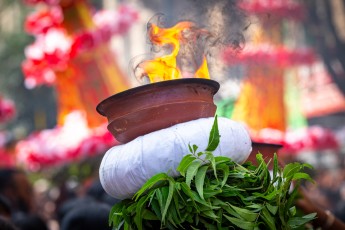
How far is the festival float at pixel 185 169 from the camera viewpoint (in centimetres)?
228

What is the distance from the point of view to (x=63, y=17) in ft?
27.9

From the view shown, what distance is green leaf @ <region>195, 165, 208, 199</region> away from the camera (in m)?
2.26

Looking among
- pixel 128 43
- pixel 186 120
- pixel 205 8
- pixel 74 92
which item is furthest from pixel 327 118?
pixel 186 120

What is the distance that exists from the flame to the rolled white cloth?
0.37m

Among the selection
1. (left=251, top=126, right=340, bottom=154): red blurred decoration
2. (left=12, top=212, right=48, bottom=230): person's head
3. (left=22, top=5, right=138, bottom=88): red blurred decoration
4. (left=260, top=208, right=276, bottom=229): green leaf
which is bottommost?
(left=251, top=126, right=340, bottom=154): red blurred decoration

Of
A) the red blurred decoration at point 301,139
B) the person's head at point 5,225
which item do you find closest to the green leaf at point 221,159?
the person's head at point 5,225

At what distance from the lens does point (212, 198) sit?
2.29 m

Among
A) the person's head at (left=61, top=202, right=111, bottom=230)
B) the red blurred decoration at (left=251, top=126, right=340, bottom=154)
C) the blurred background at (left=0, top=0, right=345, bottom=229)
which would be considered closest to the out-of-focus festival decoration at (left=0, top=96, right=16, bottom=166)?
the blurred background at (left=0, top=0, right=345, bottom=229)

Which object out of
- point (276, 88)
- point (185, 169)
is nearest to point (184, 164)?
point (185, 169)

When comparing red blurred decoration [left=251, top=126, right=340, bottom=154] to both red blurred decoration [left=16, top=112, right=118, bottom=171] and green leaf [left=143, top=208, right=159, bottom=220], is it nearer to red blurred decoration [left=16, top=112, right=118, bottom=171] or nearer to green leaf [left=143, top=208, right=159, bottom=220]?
red blurred decoration [left=16, top=112, right=118, bottom=171]

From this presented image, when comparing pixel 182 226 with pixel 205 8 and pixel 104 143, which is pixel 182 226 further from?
pixel 104 143

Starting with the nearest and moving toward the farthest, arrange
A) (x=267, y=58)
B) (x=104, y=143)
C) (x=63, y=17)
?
1. (x=104, y=143)
2. (x=63, y=17)
3. (x=267, y=58)

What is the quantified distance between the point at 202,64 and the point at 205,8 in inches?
36.9

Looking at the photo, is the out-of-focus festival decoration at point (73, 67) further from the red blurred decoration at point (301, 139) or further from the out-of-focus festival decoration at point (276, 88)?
the red blurred decoration at point (301, 139)
